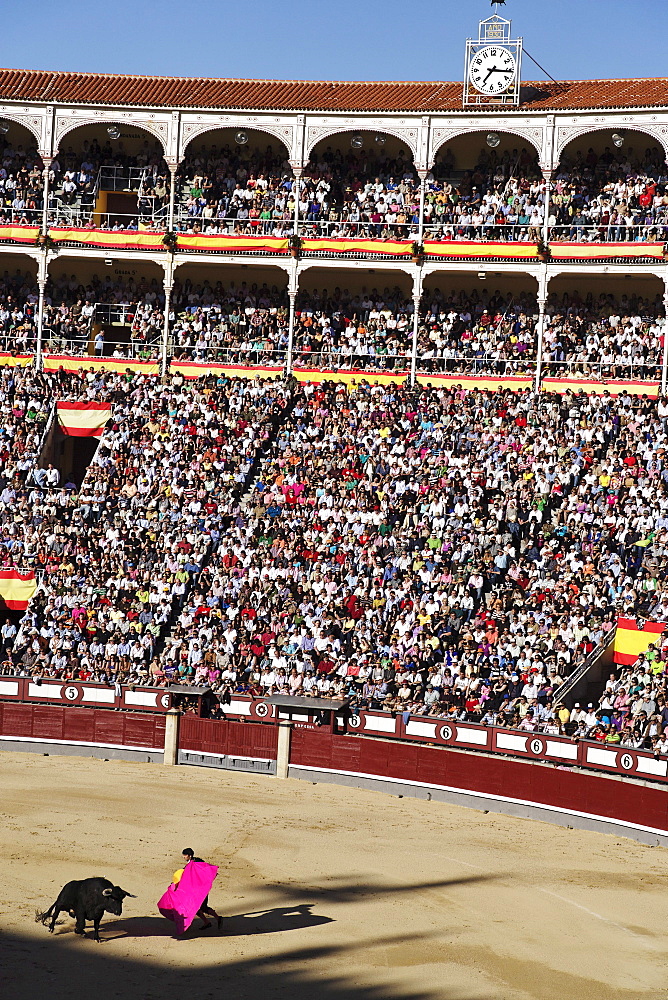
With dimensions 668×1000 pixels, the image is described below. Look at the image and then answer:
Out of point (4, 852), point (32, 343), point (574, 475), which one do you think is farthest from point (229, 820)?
point (32, 343)

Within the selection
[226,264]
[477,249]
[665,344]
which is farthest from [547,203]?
[226,264]

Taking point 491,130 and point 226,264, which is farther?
point 226,264

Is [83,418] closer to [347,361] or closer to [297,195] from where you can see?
[347,361]

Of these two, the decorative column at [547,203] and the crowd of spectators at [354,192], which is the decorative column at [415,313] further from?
the decorative column at [547,203]

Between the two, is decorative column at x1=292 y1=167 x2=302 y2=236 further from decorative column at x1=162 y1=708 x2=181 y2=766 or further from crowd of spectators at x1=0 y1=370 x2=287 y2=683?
decorative column at x1=162 y1=708 x2=181 y2=766

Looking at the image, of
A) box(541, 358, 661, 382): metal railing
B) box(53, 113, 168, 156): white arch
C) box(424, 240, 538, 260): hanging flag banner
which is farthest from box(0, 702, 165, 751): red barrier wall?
box(53, 113, 168, 156): white arch

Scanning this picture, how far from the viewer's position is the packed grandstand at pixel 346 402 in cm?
2611

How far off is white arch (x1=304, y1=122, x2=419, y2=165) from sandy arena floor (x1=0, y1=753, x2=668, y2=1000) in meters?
20.2

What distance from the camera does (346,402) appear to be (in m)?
33.8

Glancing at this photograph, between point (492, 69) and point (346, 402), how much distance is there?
438 inches

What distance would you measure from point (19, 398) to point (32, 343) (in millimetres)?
4067

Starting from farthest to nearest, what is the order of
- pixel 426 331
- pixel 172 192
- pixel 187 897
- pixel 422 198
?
pixel 172 192 → pixel 426 331 → pixel 422 198 → pixel 187 897

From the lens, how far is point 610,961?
574 inches

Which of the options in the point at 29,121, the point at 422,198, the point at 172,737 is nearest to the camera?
the point at 172,737
